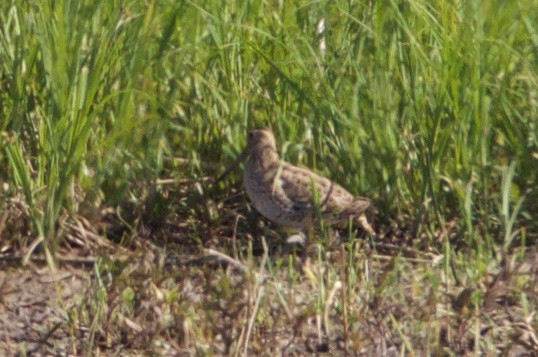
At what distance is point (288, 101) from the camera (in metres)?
6.27

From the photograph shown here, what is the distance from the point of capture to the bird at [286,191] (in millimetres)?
5941

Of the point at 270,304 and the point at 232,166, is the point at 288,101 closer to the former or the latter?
the point at 232,166

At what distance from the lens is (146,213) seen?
6.08 m

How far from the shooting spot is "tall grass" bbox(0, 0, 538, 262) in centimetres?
571

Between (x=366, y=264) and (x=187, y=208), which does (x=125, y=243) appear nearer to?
(x=187, y=208)

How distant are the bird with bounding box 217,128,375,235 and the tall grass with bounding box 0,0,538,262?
0.43 ft

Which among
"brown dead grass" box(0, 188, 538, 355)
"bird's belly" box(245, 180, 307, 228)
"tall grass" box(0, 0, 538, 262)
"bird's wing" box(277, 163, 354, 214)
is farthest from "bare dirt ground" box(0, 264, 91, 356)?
"bird's wing" box(277, 163, 354, 214)

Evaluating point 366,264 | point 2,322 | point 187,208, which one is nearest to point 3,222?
point 2,322

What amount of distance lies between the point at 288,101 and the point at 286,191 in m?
0.39

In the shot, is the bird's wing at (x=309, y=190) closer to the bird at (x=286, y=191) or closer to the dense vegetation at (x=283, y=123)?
the bird at (x=286, y=191)

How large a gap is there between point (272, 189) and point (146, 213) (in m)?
0.51

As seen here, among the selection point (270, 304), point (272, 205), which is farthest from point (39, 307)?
point (272, 205)

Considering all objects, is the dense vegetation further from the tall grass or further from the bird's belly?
the bird's belly

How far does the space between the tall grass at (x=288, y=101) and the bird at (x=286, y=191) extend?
0.13m
